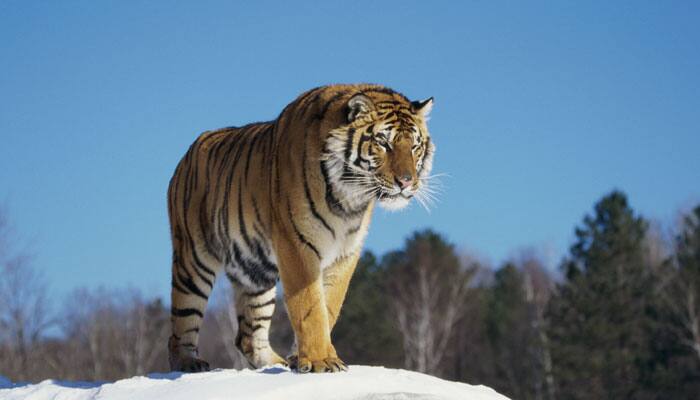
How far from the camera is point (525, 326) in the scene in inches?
1464

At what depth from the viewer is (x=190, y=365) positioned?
7133mm

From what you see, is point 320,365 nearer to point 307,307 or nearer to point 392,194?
point 307,307

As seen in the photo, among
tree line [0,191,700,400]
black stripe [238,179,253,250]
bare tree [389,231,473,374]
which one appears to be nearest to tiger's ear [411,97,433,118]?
black stripe [238,179,253,250]

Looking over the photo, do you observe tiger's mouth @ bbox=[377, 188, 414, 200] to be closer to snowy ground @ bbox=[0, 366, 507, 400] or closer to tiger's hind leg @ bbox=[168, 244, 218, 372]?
snowy ground @ bbox=[0, 366, 507, 400]

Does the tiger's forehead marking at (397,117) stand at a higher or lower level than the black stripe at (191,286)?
higher

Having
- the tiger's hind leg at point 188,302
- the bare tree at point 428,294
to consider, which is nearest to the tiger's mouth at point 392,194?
the tiger's hind leg at point 188,302

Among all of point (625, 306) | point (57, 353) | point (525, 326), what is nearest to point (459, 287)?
point (525, 326)

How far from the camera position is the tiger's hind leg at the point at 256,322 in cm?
723

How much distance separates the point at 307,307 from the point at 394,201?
2.87 feet

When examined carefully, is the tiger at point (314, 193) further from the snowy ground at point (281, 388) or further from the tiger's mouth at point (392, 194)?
the snowy ground at point (281, 388)

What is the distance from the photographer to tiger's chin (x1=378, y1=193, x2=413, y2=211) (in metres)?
5.73

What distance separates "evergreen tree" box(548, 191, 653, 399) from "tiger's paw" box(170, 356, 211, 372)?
1029 inches

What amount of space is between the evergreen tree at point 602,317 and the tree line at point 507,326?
0.14ft

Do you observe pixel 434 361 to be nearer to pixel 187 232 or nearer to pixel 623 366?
pixel 623 366
